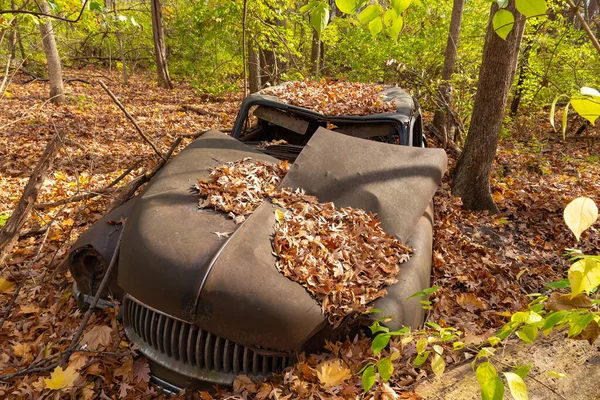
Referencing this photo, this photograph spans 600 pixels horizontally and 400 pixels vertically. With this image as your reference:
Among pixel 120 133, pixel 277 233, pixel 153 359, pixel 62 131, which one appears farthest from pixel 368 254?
pixel 120 133

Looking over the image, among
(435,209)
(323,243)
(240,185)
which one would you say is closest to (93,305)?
(240,185)

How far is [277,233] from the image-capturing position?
2.59 meters

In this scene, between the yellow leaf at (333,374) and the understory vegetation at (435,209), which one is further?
the yellow leaf at (333,374)

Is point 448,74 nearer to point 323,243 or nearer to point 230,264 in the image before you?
point 323,243

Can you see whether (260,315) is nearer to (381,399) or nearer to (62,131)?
(381,399)

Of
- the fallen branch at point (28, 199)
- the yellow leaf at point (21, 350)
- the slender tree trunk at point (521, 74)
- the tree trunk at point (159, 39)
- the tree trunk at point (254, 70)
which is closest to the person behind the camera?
the yellow leaf at point (21, 350)

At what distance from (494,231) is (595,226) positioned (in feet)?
4.91

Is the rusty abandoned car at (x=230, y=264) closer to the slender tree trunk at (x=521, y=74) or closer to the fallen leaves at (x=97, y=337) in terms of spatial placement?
the fallen leaves at (x=97, y=337)

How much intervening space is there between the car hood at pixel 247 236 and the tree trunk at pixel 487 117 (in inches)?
94.0

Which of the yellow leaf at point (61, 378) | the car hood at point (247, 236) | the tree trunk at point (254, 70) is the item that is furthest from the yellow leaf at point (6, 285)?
the tree trunk at point (254, 70)

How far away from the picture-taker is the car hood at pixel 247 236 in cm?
212

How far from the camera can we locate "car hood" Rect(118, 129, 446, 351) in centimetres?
212

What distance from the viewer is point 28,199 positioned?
11.3ft

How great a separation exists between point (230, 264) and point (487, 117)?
4.56m
